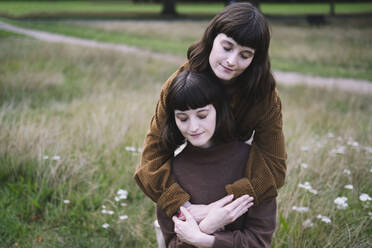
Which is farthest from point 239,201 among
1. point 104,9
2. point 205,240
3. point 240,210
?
point 104,9

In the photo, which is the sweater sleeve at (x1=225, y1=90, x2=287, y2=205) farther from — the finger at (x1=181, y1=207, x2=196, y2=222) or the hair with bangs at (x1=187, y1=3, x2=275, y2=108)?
the finger at (x1=181, y1=207, x2=196, y2=222)

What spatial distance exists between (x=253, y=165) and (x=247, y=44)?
0.69 m

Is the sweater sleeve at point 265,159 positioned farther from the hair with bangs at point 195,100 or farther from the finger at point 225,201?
the hair with bangs at point 195,100

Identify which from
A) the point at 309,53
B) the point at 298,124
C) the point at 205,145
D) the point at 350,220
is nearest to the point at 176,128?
the point at 205,145

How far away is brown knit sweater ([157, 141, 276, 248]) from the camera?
198 cm

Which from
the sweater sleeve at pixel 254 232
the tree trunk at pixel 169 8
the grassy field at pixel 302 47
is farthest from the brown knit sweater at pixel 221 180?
the tree trunk at pixel 169 8

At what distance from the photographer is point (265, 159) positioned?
6.68ft

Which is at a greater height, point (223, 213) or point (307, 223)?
point (223, 213)

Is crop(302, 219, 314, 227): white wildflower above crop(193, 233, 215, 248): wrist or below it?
below

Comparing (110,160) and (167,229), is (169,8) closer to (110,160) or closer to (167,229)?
(110,160)

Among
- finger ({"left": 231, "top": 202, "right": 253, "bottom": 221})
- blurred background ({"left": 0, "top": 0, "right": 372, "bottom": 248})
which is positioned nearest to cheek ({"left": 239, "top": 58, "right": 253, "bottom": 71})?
finger ({"left": 231, "top": 202, "right": 253, "bottom": 221})

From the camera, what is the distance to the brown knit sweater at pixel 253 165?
1979 mm

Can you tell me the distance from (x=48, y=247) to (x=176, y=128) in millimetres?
1499

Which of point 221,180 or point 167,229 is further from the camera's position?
point 167,229
